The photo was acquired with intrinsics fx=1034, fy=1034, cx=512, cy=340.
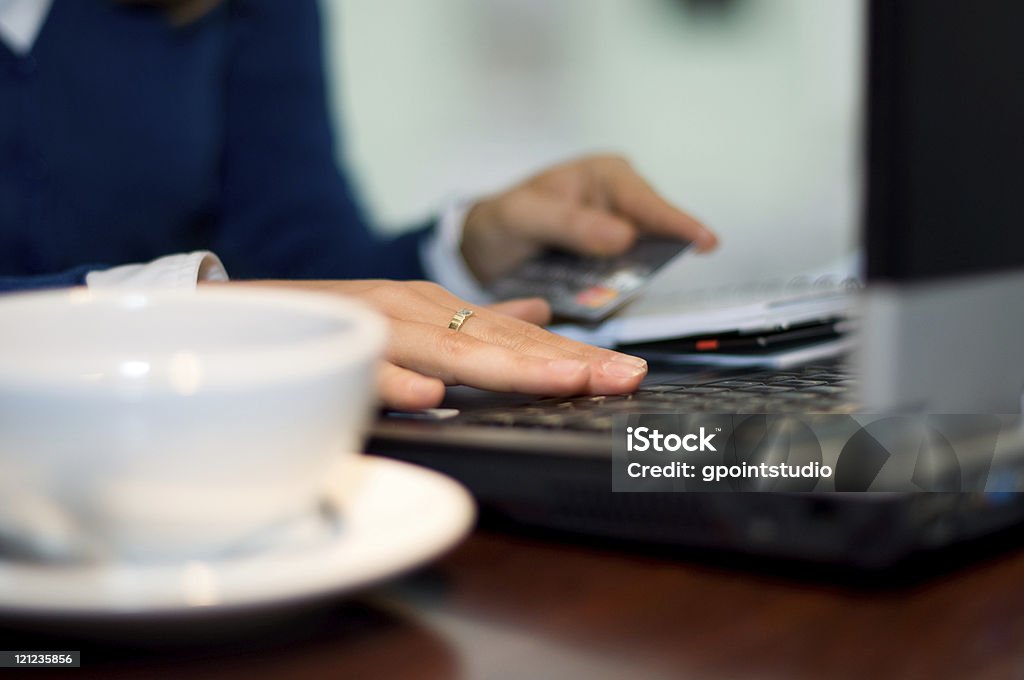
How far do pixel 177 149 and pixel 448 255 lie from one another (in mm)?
364

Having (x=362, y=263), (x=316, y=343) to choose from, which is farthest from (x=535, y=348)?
(x=362, y=263)

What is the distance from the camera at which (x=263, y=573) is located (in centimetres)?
29

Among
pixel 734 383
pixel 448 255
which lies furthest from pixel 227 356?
pixel 448 255

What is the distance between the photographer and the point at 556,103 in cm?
264

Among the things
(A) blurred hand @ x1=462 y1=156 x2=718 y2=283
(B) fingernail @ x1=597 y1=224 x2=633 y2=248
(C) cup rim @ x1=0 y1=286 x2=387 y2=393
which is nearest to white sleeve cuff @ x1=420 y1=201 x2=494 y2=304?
(A) blurred hand @ x1=462 y1=156 x2=718 y2=283

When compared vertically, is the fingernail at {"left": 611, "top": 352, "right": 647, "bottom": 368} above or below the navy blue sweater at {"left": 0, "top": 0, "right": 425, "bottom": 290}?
below

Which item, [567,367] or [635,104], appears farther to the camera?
[635,104]

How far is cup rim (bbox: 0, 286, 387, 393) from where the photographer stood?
27 cm

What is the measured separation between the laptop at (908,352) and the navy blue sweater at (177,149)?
60cm

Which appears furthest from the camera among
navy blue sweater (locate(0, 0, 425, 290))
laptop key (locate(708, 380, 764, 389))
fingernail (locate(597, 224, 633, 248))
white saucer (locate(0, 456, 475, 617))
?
navy blue sweater (locate(0, 0, 425, 290))

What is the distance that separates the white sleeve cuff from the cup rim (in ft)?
2.66

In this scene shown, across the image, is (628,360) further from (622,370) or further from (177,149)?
(177,149)

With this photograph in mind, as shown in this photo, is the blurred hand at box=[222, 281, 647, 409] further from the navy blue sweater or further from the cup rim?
the navy blue sweater

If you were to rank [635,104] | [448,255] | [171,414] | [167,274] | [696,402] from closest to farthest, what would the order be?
[171,414], [696,402], [167,274], [448,255], [635,104]
